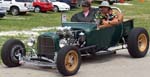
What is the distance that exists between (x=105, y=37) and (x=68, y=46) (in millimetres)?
1977

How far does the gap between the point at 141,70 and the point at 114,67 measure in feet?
2.07

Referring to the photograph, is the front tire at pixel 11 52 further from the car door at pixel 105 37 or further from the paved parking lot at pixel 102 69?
the car door at pixel 105 37

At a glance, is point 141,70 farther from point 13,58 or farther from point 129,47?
point 13,58

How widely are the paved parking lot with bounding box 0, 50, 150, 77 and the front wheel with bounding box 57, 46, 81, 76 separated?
18cm

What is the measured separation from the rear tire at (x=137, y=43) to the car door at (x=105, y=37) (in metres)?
0.35

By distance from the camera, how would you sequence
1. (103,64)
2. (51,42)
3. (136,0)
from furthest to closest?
(136,0), (103,64), (51,42)

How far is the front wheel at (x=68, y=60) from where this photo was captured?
8.91m

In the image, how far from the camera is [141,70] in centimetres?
984

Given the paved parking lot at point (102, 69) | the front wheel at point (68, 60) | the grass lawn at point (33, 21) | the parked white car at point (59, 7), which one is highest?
the front wheel at point (68, 60)

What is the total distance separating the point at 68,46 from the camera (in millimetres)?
9141

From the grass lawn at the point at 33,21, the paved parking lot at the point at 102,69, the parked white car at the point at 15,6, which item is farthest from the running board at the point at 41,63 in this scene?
the parked white car at the point at 15,6

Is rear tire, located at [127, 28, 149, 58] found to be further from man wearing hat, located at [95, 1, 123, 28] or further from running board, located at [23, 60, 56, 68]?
running board, located at [23, 60, 56, 68]

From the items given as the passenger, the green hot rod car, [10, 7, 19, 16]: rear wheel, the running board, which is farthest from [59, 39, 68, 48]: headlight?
[10, 7, 19, 16]: rear wheel

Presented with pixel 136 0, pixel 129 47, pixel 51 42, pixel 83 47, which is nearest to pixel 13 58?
pixel 51 42
